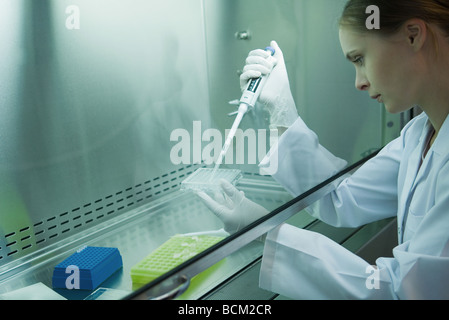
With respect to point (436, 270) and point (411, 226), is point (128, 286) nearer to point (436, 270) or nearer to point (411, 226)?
point (436, 270)

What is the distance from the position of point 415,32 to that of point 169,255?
2.41 ft

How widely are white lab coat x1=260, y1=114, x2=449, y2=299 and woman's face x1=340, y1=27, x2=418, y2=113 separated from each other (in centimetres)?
15

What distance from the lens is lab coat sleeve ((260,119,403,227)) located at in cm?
138

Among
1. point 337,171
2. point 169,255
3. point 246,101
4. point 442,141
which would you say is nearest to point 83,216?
point 169,255

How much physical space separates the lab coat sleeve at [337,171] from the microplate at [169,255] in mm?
393

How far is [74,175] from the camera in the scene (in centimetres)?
131

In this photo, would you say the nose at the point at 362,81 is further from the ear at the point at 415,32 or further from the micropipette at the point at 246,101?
the micropipette at the point at 246,101

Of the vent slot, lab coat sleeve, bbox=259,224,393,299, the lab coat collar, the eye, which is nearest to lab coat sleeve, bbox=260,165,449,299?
lab coat sleeve, bbox=259,224,393,299

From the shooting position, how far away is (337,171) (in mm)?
1409

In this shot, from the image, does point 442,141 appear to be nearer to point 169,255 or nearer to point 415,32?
point 415,32

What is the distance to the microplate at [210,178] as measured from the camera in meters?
1.29

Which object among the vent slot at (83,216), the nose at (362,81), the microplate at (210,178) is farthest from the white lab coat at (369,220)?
the vent slot at (83,216)

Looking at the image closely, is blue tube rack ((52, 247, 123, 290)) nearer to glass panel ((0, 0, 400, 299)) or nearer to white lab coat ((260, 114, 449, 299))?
glass panel ((0, 0, 400, 299))

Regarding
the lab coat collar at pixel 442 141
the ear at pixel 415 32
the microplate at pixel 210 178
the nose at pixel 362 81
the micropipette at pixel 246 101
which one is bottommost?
the microplate at pixel 210 178
